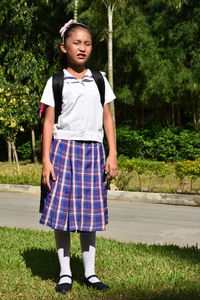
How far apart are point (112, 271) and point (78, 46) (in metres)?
1.93

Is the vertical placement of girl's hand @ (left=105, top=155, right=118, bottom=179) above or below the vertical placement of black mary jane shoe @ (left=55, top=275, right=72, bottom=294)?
above

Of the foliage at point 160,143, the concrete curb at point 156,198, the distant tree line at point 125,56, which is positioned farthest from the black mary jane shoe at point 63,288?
the foliage at point 160,143

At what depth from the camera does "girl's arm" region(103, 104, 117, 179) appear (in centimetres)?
425

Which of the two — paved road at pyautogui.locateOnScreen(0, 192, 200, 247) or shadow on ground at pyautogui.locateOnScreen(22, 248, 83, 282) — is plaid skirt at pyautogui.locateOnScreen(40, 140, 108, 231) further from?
paved road at pyautogui.locateOnScreen(0, 192, 200, 247)

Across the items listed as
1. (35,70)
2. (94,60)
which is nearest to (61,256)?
(94,60)

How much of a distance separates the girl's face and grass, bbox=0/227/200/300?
1731 millimetres

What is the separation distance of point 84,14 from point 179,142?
5.67 metres

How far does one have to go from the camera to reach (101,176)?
4.22 metres

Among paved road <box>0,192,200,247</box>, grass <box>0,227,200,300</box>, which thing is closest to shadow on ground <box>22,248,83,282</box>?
grass <box>0,227,200,300</box>

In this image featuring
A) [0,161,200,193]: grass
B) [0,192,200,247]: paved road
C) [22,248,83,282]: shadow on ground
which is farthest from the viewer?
[0,161,200,193]: grass

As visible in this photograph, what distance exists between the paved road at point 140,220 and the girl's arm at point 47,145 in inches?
101

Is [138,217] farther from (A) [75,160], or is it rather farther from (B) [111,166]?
(A) [75,160]

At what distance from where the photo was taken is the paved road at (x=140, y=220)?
742 cm

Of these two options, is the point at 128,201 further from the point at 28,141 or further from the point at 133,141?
the point at 28,141
